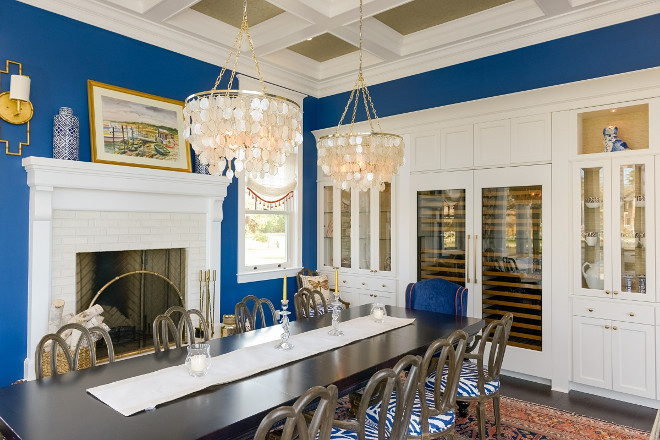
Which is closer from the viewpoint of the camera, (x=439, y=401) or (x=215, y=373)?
(x=215, y=373)

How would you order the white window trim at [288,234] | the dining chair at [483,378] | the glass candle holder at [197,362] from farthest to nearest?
the white window trim at [288,234]
the dining chair at [483,378]
the glass candle holder at [197,362]

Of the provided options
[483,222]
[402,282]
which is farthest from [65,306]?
[483,222]

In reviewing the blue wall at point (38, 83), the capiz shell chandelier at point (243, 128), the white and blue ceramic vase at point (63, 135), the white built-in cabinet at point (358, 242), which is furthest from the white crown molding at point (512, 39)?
the white and blue ceramic vase at point (63, 135)

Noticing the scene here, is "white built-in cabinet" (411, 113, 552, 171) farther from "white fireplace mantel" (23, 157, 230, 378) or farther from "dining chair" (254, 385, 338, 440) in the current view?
"dining chair" (254, 385, 338, 440)

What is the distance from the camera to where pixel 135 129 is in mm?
4125

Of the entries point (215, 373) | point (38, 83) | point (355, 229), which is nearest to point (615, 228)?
point (355, 229)

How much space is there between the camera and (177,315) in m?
4.69

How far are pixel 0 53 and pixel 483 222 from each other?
14.3ft

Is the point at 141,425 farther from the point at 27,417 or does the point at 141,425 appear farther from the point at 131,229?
the point at 131,229

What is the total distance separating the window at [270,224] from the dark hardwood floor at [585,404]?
284 centimetres

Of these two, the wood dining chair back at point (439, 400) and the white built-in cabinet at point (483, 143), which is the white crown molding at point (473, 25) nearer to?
the white built-in cabinet at point (483, 143)

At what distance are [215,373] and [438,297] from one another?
7.82 ft

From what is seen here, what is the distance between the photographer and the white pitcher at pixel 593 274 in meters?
3.86

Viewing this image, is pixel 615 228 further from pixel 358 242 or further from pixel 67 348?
pixel 67 348
